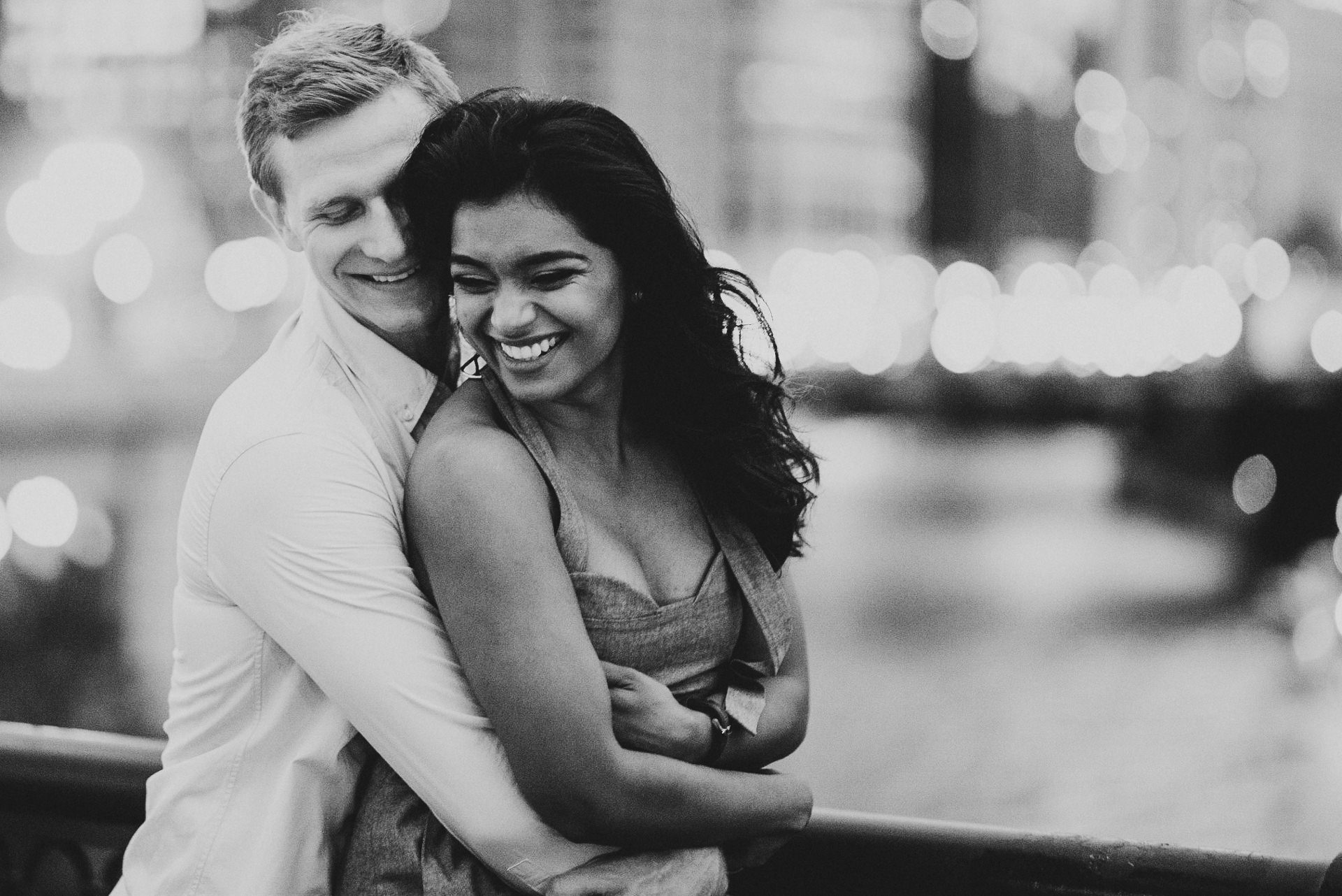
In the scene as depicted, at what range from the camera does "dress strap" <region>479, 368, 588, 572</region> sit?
2.11m

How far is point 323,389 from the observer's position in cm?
223

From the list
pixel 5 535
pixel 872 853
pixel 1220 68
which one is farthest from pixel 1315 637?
pixel 1220 68

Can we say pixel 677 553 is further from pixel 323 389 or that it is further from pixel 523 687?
pixel 323 389

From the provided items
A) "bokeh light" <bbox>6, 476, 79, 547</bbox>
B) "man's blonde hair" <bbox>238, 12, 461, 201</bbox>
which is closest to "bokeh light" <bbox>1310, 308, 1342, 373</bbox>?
"bokeh light" <bbox>6, 476, 79, 547</bbox>

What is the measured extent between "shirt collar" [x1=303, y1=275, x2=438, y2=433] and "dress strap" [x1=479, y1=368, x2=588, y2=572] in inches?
7.7

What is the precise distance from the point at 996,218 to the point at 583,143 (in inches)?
4611

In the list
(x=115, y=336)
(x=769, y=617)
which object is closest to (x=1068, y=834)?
(x=769, y=617)

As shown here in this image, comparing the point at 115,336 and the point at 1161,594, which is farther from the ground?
the point at 1161,594

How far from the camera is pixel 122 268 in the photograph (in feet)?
156

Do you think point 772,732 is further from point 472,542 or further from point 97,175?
point 97,175

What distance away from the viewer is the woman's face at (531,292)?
2.14 meters

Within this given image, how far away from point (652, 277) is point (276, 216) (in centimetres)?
69

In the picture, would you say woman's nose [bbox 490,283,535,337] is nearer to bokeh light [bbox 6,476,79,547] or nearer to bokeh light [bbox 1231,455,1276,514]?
bokeh light [bbox 6,476,79,547]

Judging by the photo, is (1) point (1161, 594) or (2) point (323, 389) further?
(1) point (1161, 594)
